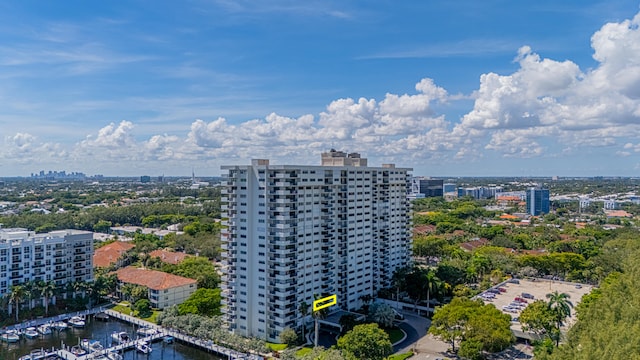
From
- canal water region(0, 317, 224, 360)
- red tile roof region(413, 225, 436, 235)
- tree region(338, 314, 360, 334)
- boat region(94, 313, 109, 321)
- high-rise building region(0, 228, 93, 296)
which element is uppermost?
high-rise building region(0, 228, 93, 296)

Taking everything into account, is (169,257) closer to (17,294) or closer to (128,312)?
(128,312)

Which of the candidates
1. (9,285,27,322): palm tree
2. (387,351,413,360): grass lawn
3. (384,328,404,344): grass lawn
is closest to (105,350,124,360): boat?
(9,285,27,322): palm tree

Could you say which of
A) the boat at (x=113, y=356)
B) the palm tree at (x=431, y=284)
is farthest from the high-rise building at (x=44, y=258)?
the palm tree at (x=431, y=284)

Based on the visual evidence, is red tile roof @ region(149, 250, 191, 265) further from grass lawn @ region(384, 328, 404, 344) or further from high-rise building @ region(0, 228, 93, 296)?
grass lawn @ region(384, 328, 404, 344)

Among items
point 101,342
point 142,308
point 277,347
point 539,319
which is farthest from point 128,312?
point 539,319

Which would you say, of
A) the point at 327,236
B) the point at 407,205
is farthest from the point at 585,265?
the point at 327,236

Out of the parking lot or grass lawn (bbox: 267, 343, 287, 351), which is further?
the parking lot
